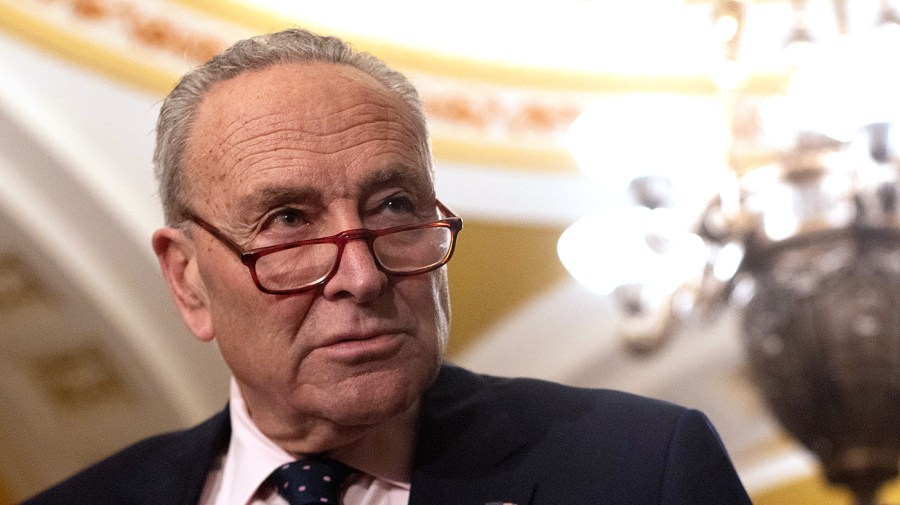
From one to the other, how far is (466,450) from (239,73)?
619 mm

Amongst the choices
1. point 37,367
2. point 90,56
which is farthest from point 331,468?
point 37,367

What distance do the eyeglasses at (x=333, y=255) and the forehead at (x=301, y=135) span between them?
0.07 m

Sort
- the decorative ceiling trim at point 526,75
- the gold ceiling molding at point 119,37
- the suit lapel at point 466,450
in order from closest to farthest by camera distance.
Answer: the suit lapel at point 466,450 < the gold ceiling molding at point 119,37 < the decorative ceiling trim at point 526,75

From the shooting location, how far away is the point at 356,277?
1.65 metres

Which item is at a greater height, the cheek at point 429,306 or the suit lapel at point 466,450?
the cheek at point 429,306

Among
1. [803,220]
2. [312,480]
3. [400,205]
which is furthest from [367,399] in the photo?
[803,220]

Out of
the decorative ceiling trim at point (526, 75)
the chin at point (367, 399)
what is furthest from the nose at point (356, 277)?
the decorative ceiling trim at point (526, 75)

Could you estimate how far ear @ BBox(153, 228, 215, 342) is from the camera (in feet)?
6.32

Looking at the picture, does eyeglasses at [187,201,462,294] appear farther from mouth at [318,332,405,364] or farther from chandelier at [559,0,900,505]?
chandelier at [559,0,900,505]

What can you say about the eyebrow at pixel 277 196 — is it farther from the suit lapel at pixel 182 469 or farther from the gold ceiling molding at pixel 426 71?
the gold ceiling molding at pixel 426 71

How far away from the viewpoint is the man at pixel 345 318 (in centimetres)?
168

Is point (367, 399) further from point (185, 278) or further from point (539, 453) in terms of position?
point (185, 278)

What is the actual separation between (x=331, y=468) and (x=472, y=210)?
17.5ft

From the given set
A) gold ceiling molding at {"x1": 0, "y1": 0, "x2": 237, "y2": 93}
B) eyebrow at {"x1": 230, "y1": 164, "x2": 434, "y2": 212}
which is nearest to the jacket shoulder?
eyebrow at {"x1": 230, "y1": 164, "x2": 434, "y2": 212}
